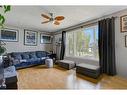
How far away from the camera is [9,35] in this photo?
5785 mm

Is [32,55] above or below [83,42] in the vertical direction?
below

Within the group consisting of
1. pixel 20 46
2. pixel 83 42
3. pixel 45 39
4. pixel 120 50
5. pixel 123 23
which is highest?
pixel 123 23

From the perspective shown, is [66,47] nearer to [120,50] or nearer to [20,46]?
[20,46]

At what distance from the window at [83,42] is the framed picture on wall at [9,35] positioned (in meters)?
2.87

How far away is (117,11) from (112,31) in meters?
0.67

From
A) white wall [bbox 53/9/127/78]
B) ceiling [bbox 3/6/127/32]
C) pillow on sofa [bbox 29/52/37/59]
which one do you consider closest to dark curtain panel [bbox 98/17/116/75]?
white wall [bbox 53/9/127/78]

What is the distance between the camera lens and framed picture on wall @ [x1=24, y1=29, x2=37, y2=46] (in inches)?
254

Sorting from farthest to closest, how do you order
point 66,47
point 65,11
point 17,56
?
point 66,47 < point 17,56 < point 65,11

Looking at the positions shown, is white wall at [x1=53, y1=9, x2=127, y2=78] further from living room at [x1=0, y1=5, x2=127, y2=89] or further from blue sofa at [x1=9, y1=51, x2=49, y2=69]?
blue sofa at [x1=9, y1=51, x2=49, y2=69]

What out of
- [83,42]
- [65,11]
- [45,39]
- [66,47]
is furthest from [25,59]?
[65,11]

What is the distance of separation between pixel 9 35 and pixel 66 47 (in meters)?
3.14

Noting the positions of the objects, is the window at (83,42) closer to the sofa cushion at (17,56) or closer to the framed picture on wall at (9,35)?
the sofa cushion at (17,56)
